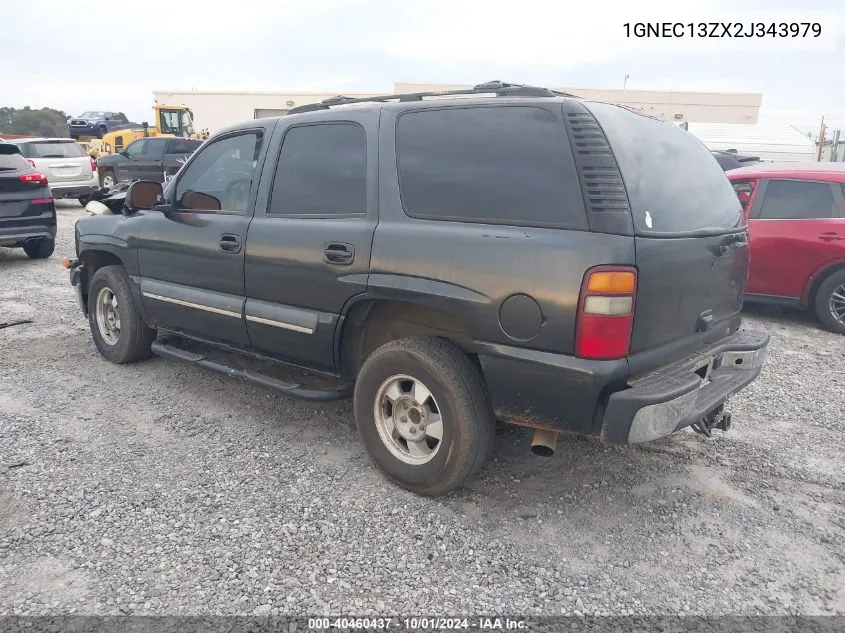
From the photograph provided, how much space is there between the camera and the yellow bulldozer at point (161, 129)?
79.5ft

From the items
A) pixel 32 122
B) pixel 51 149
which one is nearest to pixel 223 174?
pixel 51 149

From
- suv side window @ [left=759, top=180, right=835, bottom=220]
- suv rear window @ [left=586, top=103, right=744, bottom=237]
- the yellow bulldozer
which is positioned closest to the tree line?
the yellow bulldozer

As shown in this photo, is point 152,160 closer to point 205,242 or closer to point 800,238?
point 205,242

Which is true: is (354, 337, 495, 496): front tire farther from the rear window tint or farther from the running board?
the rear window tint

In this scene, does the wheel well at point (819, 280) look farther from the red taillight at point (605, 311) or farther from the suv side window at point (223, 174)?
the suv side window at point (223, 174)

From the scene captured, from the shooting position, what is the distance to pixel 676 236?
287cm

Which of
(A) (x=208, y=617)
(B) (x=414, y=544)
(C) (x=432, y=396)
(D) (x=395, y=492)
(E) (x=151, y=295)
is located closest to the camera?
(A) (x=208, y=617)

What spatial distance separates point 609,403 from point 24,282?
27.0 feet

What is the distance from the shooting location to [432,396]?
3.11m

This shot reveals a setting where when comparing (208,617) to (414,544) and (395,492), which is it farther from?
(395,492)

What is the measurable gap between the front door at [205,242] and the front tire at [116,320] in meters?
0.36

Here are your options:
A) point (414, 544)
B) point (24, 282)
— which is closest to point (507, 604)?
point (414, 544)

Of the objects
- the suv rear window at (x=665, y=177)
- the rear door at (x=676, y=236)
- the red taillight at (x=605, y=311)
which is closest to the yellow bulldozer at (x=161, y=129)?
the suv rear window at (x=665, y=177)

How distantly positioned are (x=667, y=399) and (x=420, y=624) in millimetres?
1341
